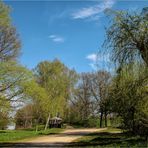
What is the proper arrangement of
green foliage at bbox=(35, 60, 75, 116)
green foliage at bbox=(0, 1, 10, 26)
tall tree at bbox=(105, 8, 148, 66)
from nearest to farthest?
tall tree at bbox=(105, 8, 148, 66) < green foliage at bbox=(0, 1, 10, 26) < green foliage at bbox=(35, 60, 75, 116)

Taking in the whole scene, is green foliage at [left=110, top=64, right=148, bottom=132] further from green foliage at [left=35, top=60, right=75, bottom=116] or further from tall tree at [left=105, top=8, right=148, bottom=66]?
green foliage at [left=35, top=60, right=75, bottom=116]

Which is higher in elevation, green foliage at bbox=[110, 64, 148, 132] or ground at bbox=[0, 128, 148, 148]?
green foliage at bbox=[110, 64, 148, 132]

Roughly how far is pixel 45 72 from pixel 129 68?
46.9 m

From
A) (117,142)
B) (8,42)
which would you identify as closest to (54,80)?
(8,42)

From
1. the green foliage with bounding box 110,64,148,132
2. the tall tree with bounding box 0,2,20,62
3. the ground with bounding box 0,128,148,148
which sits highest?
the tall tree with bounding box 0,2,20,62

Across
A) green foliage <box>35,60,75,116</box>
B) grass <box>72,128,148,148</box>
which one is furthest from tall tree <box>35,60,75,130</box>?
grass <box>72,128,148,148</box>

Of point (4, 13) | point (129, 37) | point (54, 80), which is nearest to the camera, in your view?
Result: point (129, 37)

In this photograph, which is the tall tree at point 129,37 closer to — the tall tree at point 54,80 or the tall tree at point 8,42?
the tall tree at point 8,42

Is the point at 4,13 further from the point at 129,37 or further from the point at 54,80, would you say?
the point at 54,80

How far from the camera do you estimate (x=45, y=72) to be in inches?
2697

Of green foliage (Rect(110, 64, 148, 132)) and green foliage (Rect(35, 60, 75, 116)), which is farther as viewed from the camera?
green foliage (Rect(35, 60, 75, 116))

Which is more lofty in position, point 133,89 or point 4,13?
point 4,13

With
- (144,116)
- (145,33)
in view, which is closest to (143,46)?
(145,33)

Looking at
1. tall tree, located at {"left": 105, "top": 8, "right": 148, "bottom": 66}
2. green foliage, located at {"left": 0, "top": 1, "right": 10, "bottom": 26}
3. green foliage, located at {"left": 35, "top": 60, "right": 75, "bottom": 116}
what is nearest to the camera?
tall tree, located at {"left": 105, "top": 8, "right": 148, "bottom": 66}
